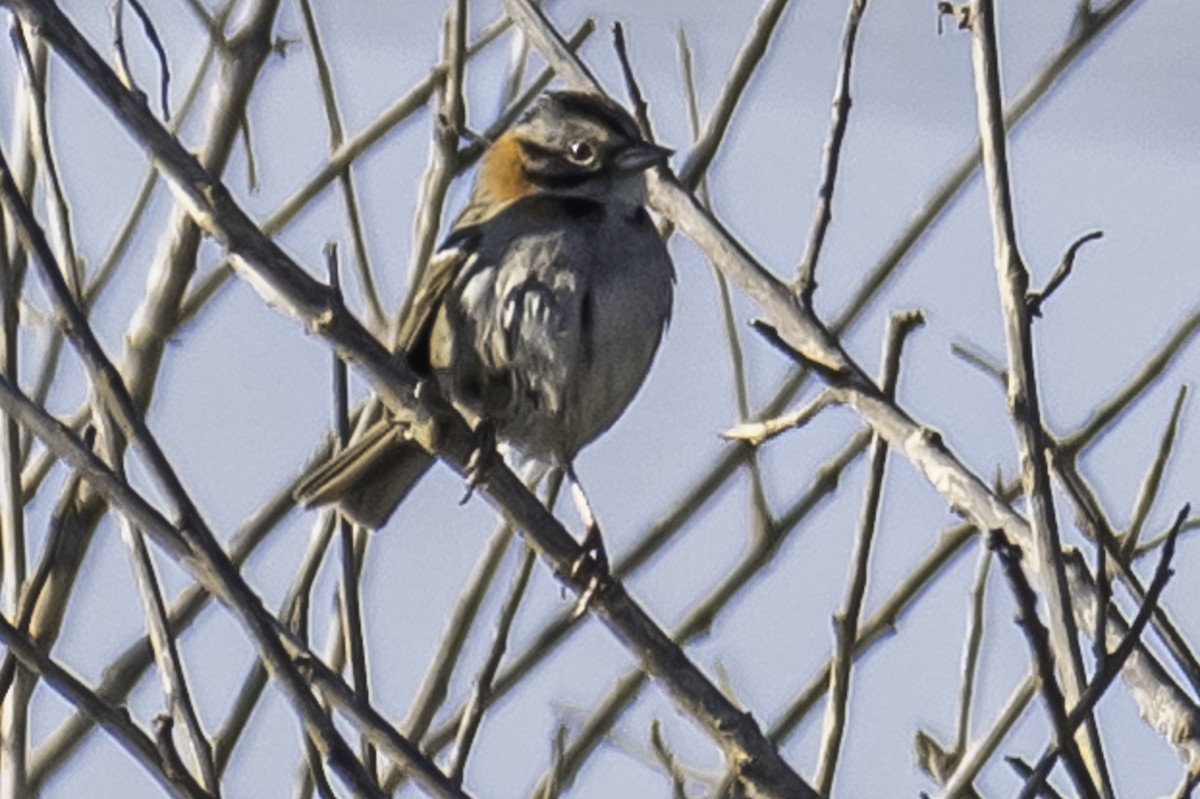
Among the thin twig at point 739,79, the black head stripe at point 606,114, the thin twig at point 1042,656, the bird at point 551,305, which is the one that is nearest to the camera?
the thin twig at point 1042,656

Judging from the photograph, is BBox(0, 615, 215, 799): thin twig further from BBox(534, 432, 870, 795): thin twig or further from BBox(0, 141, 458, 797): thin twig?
BBox(534, 432, 870, 795): thin twig

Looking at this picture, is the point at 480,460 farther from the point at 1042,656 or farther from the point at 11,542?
the point at 1042,656

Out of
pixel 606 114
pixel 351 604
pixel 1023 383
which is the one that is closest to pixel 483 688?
pixel 351 604

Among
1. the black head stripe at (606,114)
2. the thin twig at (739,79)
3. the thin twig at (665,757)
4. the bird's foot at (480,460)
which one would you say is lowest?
the thin twig at (665,757)

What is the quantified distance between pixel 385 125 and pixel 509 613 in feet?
4.42

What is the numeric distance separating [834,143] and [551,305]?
4.09ft

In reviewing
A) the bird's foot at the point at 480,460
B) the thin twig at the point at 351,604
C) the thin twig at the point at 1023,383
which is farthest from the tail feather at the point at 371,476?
the thin twig at the point at 1023,383

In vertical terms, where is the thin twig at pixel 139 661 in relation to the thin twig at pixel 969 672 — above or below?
above

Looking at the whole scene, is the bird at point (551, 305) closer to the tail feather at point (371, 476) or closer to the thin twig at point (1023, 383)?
the tail feather at point (371, 476)

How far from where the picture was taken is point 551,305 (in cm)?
A: 464

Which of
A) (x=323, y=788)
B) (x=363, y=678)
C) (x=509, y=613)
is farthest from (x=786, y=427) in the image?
(x=323, y=788)

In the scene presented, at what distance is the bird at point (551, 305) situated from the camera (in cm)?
464

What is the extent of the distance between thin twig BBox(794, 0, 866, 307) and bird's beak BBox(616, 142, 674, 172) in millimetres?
919

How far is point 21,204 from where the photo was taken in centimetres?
285
